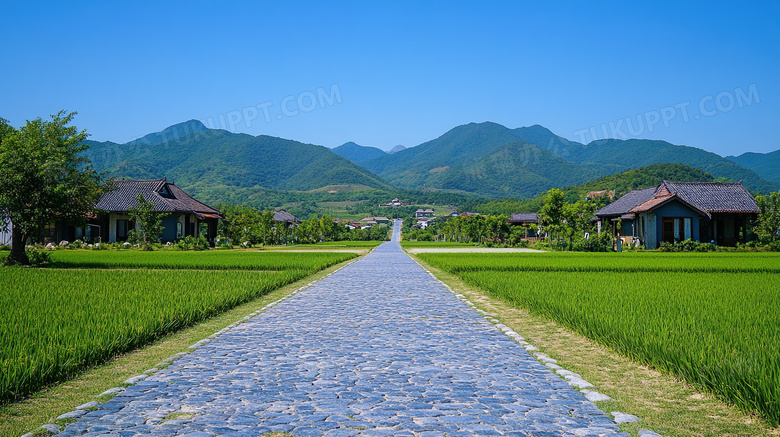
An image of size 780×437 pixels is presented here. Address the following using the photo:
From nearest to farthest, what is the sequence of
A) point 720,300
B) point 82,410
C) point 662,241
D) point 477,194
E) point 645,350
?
point 82,410 → point 645,350 → point 720,300 → point 662,241 → point 477,194

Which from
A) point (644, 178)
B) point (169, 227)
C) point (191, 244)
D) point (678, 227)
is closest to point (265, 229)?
point (169, 227)

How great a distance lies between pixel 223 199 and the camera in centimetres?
Result: 13462

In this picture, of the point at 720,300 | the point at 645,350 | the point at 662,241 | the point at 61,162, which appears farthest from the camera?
the point at 662,241

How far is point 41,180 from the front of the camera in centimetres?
2050

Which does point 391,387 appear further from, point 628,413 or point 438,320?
point 438,320

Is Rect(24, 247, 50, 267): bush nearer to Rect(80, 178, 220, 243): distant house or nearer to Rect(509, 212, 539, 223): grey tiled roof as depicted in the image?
Rect(80, 178, 220, 243): distant house

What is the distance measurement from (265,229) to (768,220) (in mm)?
42023

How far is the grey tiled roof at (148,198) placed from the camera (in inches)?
1687

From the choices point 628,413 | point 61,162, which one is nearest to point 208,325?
point 628,413

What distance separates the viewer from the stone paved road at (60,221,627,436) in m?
3.88

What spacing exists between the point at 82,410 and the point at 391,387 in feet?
8.19

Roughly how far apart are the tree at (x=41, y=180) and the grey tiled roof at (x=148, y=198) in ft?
67.9

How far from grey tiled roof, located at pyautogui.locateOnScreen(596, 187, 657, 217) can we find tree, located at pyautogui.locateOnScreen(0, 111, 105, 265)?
37878 millimetres

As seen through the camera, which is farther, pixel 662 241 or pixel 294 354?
pixel 662 241
